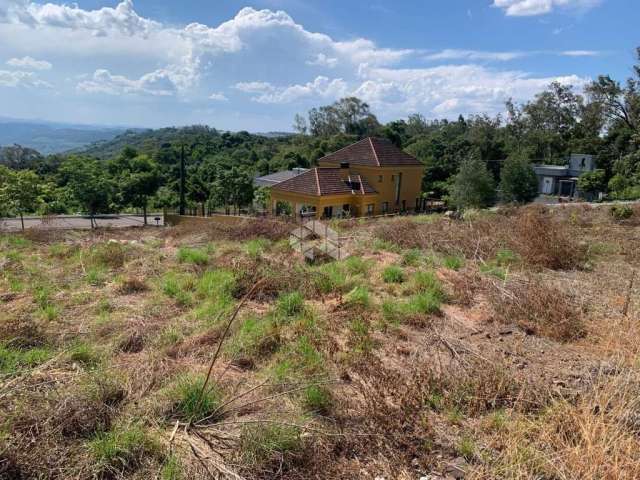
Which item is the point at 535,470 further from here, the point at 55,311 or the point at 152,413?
the point at 55,311

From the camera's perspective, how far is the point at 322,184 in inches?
810

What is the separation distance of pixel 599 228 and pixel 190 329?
11.2 meters

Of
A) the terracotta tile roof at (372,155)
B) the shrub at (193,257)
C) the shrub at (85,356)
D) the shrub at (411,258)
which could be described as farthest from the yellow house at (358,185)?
the shrub at (85,356)

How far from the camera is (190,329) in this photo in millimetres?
4598

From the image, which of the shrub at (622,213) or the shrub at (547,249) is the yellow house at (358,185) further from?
the shrub at (547,249)

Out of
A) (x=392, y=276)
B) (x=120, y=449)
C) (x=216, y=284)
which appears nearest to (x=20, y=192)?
(x=216, y=284)

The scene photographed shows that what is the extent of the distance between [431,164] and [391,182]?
54.5ft

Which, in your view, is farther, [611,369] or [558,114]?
[558,114]

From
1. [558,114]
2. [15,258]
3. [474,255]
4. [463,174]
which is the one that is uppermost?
[558,114]

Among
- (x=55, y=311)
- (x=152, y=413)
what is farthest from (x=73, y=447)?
(x=55, y=311)

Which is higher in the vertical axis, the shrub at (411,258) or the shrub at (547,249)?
the shrub at (547,249)

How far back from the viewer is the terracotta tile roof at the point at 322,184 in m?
20.4

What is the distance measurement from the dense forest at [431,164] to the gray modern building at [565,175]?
118 centimetres

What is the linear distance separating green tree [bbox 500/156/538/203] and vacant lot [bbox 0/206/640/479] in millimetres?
25161
